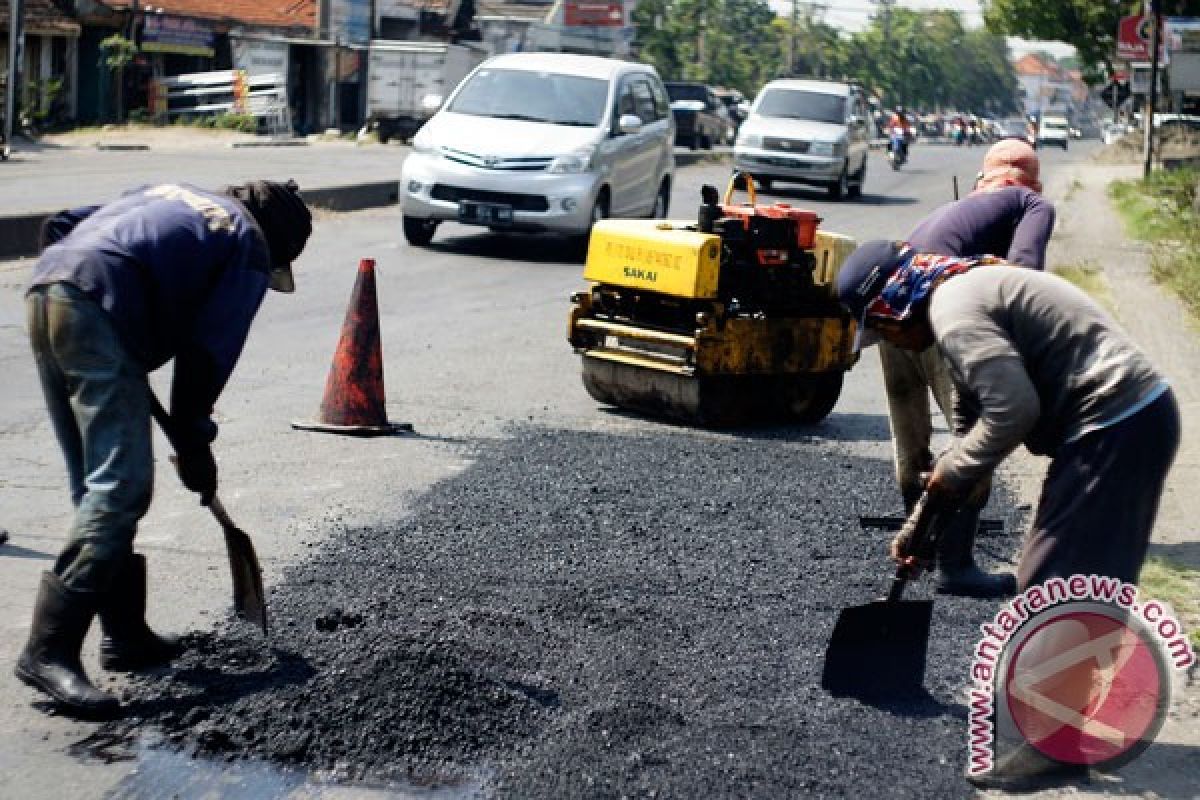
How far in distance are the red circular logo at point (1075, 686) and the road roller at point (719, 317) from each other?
455 centimetres

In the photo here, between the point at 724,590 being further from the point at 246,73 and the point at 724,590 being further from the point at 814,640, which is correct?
the point at 246,73

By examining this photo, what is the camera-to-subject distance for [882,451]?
363 inches

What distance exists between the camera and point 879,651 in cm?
518

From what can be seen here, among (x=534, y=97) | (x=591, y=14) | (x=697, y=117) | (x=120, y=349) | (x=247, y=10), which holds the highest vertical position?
(x=591, y=14)

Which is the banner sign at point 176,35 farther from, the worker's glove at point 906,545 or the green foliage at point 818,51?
the worker's glove at point 906,545

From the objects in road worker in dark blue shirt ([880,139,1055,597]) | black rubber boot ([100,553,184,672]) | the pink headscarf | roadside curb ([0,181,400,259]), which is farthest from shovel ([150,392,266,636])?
roadside curb ([0,181,400,259])

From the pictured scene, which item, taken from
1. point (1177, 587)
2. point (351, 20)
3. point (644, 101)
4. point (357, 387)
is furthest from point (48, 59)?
point (1177, 587)

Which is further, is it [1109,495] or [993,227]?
[993,227]

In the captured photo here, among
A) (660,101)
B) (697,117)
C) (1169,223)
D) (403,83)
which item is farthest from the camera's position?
(697,117)

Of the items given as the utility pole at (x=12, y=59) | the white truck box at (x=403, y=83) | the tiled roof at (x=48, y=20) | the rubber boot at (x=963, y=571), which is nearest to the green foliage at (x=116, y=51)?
the tiled roof at (x=48, y=20)

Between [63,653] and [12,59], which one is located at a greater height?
[12,59]

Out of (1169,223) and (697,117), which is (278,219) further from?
(697,117)

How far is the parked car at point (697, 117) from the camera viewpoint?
Result: 141ft

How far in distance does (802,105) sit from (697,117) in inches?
527
